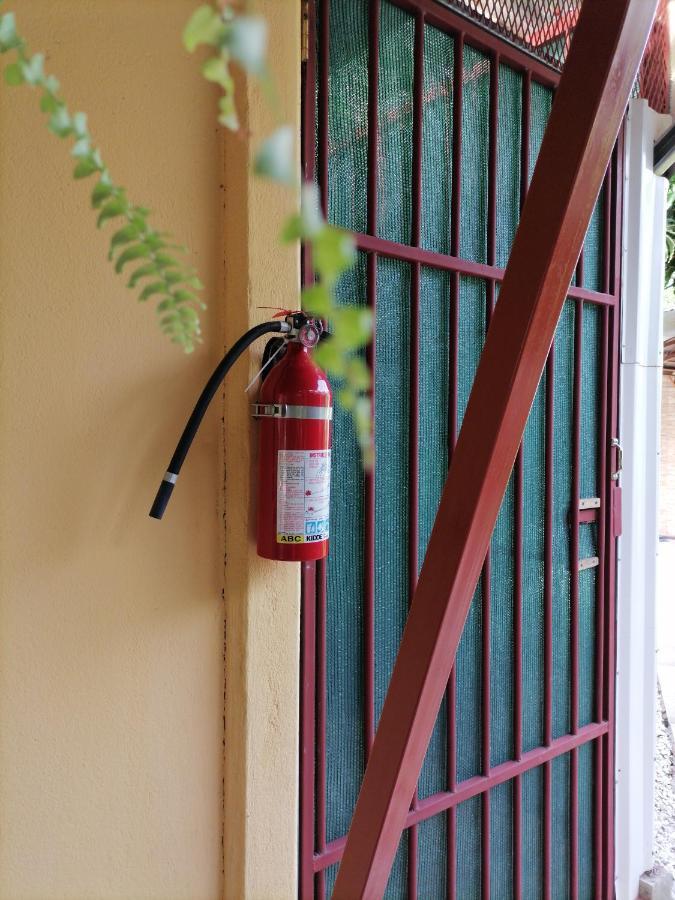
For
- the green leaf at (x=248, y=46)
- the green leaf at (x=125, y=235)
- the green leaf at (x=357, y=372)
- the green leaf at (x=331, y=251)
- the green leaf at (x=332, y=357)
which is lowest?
the green leaf at (x=357, y=372)

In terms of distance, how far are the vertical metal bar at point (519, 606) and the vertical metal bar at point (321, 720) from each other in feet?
2.49

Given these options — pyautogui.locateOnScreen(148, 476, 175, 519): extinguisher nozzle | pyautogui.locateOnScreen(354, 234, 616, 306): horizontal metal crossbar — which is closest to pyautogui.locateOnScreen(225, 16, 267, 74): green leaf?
pyautogui.locateOnScreen(148, 476, 175, 519): extinguisher nozzle

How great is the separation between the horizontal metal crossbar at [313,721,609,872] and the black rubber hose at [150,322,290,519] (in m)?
0.99

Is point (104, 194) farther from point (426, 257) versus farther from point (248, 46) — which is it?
point (426, 257)

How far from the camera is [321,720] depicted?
1643 millimetres

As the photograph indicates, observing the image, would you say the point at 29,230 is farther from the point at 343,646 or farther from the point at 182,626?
the point at 343,646

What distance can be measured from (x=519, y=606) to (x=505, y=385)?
145 centimetres

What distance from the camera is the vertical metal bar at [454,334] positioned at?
186 centimetres

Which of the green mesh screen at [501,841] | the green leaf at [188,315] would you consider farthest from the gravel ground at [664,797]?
the green leaf at [188,315]

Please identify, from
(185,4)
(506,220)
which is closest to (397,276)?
(506,220)

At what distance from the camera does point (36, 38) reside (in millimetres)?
1200

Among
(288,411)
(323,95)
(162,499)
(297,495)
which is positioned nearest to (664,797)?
(297,495)

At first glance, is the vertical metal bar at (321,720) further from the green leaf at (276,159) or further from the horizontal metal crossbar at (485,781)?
the green leaf at (276,159)

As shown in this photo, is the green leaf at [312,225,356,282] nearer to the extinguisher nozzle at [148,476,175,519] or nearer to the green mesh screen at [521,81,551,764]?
the extinguisher nozzle at [148,476,175,519]
